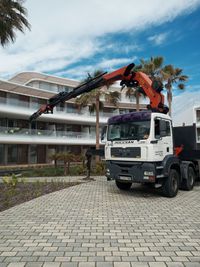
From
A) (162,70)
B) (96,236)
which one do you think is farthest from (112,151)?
(162,70)

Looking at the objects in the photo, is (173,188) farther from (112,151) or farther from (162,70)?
(162,70)

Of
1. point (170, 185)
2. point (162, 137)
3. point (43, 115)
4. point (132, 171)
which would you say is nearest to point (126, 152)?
point (132, 171)

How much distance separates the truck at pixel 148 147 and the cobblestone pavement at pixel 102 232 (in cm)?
95

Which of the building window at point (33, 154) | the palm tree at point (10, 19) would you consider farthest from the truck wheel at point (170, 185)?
the building window at point (33, 154)

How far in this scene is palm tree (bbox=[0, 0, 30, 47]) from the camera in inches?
472

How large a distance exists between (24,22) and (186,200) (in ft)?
37.7

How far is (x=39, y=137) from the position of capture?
2955cm

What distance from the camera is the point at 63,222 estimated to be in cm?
671

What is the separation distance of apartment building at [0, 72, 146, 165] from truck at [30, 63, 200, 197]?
719 inches

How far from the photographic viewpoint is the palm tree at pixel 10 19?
12.0 m

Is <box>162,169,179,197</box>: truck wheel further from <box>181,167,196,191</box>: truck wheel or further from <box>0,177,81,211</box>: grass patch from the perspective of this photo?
<box>0,177,81,211</box>: grass patch

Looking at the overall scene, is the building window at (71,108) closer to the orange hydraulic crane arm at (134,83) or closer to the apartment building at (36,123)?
the apartment building at (36,123)

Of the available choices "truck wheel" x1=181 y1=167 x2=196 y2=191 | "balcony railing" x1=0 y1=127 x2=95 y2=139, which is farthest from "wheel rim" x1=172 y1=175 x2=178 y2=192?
"balcony railing" x1=0 y1=127 x2=95 y2=139

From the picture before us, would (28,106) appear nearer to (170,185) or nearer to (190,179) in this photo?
(190,179)
